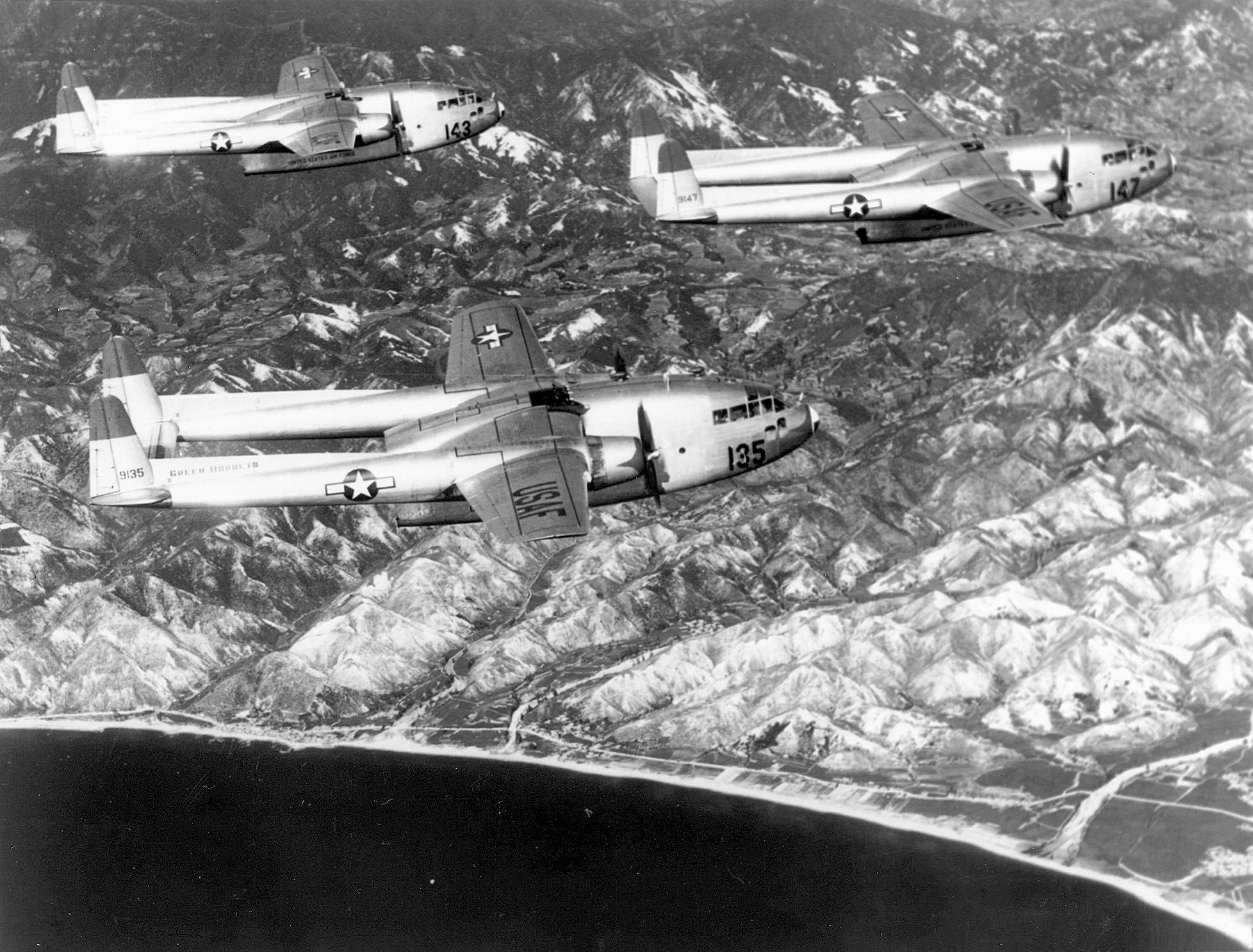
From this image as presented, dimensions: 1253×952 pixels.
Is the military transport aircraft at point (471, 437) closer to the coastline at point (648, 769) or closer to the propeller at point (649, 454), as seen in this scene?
the propeller at point (649, 454)

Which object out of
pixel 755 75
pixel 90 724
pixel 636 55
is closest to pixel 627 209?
pixel 636 55

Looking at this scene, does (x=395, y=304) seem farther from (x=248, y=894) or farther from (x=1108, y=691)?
(x=1108, y=691)

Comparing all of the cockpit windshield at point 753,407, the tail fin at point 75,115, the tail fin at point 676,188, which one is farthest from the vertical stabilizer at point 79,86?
the cockpit windshield at point 753,407

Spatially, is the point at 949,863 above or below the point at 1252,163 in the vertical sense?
below

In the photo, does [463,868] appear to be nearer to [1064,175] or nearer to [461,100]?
[461,100]

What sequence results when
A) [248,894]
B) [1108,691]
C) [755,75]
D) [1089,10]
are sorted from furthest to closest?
1. [755,75]
2. [1089,10]
3. [1108,691]
4. [248,894]

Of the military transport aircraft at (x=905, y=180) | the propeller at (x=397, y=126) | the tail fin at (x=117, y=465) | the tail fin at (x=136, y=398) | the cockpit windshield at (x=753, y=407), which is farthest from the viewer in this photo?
the propeller at (x=397, y=126)

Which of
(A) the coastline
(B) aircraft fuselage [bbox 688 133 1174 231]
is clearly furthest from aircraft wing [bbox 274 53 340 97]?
(A) the coastline
